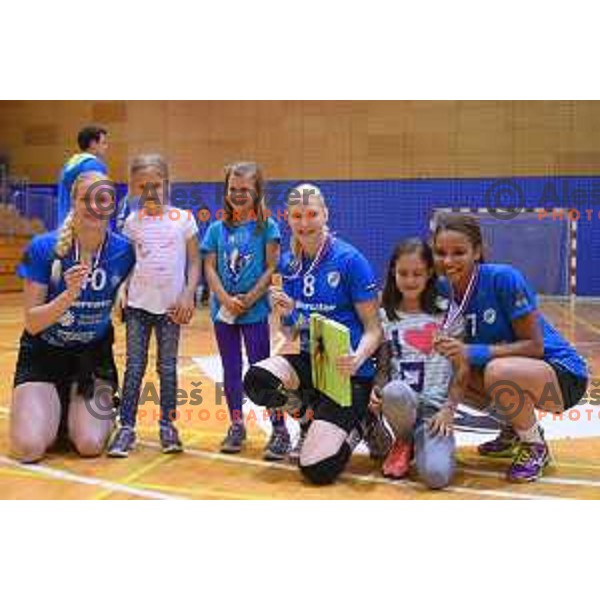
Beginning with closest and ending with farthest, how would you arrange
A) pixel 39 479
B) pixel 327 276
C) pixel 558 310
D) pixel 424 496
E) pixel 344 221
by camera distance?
pixel 424 496 < pixel 39 479 < pixel 327 276 < pixel 558 310 < pixel 344 221

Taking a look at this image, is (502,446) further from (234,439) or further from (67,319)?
(67,319)

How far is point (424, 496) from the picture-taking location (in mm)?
2859

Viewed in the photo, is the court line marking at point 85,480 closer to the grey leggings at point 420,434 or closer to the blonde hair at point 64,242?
the blonde hair at point 64,242

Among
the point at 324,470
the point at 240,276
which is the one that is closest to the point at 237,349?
the point at 240,276

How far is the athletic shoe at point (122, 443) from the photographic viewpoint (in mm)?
3430

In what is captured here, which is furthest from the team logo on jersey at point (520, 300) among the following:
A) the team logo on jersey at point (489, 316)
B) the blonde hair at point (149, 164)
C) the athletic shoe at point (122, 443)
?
the athletic shoe at point (122, 443)

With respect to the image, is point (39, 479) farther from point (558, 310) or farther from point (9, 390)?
point (558, 310)

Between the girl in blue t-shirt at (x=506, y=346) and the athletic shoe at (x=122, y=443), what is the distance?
4.73 ft

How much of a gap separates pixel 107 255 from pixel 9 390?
1.98 m

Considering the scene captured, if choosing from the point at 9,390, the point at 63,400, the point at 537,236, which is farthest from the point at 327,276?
the point at 537,236

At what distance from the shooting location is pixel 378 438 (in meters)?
3.39

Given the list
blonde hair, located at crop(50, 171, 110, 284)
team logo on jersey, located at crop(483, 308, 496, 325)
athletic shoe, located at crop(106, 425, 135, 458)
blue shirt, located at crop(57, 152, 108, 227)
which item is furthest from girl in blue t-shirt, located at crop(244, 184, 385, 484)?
blue shirt, located at crop(57, 152, 108, 227)

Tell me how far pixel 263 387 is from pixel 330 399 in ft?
0.92

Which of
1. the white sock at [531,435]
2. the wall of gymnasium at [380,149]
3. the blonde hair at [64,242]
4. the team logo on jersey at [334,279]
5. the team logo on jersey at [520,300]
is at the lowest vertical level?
the white sock at [531,435]
